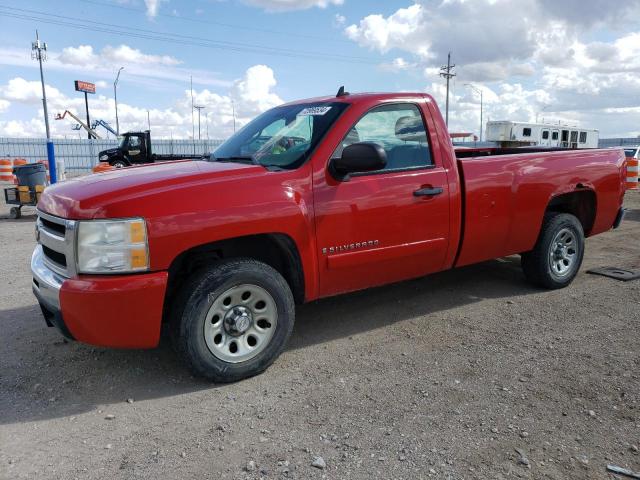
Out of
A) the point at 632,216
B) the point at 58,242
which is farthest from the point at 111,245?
the point at 632,216

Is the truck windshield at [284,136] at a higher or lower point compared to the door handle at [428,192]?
higher

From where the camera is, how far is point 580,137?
3111 centimetres

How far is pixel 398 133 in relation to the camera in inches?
168

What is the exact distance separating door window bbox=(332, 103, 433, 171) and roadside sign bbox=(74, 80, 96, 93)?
78208mm

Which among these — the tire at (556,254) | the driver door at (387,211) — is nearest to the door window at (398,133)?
the driver door at (387,211)

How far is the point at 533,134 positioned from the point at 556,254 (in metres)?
25.8

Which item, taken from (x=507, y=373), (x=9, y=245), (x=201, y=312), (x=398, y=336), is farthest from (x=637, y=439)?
(x=9, y=245)

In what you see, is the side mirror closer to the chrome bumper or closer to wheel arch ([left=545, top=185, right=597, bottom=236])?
the chrome bumper

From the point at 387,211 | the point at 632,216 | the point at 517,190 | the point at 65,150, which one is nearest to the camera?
the point at 387,211

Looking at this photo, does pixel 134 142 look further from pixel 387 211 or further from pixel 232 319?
pixel 232 319

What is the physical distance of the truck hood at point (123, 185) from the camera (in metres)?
3.07

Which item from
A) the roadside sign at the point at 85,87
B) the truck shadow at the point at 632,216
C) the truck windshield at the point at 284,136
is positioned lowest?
the truck shadow at the point at 632,216

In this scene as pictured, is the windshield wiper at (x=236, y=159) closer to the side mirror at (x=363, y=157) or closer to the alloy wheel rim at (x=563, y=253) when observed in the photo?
the side mirror at (x=363, y=157)

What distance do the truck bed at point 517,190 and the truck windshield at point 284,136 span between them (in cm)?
131
